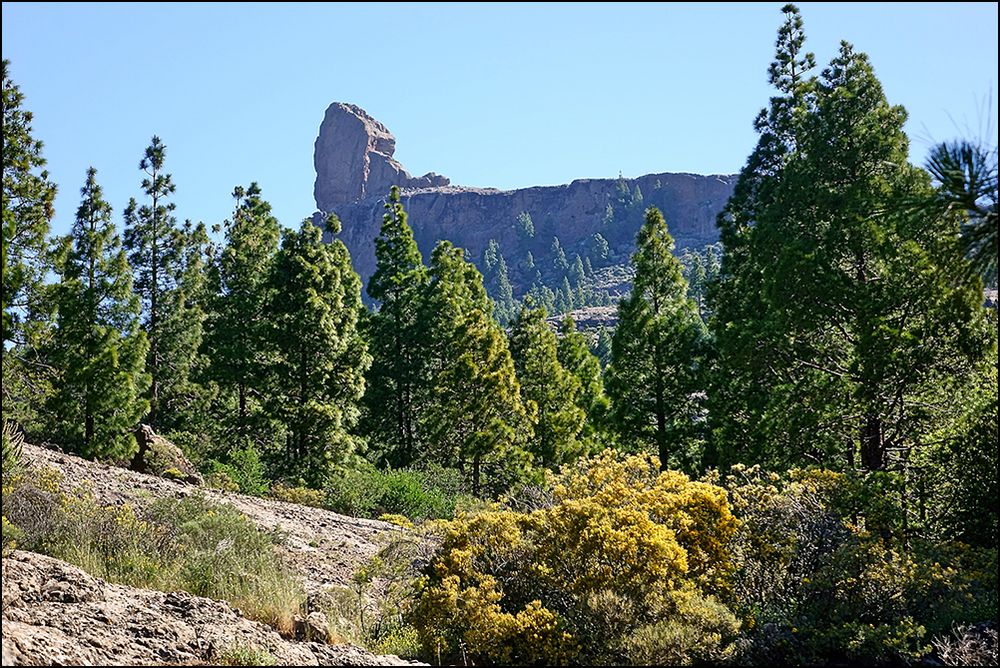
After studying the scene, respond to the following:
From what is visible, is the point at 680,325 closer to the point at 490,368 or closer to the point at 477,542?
the point at 490,368

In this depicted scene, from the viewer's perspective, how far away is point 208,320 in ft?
108

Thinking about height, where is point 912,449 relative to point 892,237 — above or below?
below

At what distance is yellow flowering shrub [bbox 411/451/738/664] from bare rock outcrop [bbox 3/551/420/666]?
1811 millimetres

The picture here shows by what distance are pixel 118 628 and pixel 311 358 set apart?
67.2 ft


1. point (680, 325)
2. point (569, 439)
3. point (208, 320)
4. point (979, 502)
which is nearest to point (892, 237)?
point (979, 502)

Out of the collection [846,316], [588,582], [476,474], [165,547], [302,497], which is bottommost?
[476,474]

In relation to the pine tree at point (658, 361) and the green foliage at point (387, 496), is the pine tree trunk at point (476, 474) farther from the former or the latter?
the pine tree at point (658, 361)

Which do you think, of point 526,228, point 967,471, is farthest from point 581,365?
point 526,228

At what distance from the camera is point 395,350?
3344 cm

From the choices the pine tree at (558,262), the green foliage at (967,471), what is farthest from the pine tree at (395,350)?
the pine tree at (558,262)

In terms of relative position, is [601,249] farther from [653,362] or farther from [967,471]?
[967,471]

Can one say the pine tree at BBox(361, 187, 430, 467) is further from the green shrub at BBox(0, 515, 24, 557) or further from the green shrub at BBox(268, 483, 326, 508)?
the green shrub at BBox(0, 515, 24, 557)

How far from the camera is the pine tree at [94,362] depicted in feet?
78.9

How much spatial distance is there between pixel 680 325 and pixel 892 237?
9411mm
